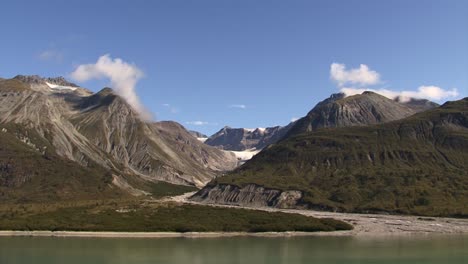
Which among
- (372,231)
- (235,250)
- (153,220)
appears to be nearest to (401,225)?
(372,231)

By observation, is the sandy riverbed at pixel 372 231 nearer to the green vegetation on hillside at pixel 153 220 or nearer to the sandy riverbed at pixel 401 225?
the sandy riverbed at pixel 401 225

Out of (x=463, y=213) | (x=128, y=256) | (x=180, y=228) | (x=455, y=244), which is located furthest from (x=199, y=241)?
(x=463, y=213)

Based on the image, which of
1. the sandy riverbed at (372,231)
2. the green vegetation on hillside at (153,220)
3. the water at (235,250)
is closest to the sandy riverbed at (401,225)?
the sandy riverbed at (372,231)

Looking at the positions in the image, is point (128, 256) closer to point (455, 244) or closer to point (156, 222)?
point (156, 222)

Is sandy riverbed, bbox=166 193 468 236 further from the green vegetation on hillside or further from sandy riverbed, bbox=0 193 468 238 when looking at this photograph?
the green vegetation on hillside

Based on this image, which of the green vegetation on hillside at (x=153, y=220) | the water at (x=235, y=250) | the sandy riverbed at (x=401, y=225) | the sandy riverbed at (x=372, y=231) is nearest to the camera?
the water at (x=235, y=250)

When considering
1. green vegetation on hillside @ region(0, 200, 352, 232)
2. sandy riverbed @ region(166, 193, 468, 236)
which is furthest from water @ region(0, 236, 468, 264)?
green vegetation on hillside @ region(0, 200, 352, 232)

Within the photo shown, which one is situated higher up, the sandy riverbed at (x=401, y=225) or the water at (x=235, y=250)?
the sandy riverbed at (x=401, y=225)
